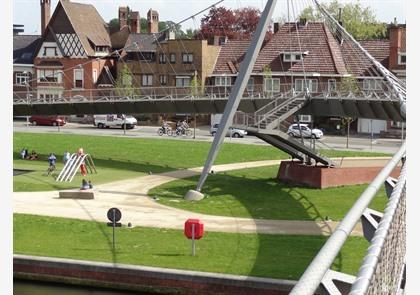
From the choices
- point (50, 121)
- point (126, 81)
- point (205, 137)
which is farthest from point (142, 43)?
point (205, 137)

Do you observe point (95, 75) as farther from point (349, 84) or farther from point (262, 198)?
point (262, 198)

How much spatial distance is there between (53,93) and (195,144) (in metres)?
29.7

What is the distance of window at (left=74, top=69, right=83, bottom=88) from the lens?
81.5 meters

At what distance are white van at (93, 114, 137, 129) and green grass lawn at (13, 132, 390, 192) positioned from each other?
1010 centimetres

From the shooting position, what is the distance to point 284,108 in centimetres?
4153

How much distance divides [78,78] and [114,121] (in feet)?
35.5

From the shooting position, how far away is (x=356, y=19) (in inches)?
3799

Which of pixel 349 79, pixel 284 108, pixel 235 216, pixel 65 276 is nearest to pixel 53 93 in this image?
pixel 349 79

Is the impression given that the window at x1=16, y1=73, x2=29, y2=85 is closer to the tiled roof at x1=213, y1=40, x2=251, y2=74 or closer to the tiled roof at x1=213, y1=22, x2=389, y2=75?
the tiled roof at x1=213, y1=40, x2=251, y2=74

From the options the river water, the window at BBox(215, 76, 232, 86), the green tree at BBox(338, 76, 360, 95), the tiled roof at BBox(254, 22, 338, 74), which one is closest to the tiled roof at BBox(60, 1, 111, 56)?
the window at BBox(215, 76, 232, 86)

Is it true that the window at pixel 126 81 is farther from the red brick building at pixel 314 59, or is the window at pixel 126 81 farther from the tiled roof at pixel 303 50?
the tiled roof at pixel 303 50

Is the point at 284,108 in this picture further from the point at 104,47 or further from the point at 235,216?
the point at 104,47

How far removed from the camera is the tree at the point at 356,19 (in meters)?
93.7

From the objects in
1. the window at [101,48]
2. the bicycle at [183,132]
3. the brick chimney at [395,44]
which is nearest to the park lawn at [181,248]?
the bicycle at [183,132]
